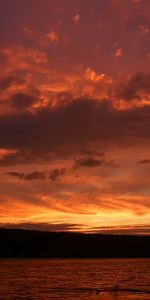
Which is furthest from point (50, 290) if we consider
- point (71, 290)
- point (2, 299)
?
point (2, 299)

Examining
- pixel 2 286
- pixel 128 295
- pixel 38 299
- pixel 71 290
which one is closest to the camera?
pixel 38 299

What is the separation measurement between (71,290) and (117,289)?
301 inches

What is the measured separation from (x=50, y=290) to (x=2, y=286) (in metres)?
10.4

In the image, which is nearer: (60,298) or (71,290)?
(60,298)

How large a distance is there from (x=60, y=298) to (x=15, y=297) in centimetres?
579

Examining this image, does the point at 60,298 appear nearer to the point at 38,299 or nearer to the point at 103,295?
the point at 38,299

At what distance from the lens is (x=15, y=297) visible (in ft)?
205

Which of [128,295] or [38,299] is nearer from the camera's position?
[38,299]

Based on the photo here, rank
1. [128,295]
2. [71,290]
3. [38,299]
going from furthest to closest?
[71,290], [128,295], [38,299]

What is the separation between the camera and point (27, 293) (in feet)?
223

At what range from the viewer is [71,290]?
7306 centimetres

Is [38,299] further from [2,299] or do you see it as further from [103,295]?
[103,295]

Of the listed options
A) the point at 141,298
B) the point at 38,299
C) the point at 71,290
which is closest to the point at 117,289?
the point at 71,290

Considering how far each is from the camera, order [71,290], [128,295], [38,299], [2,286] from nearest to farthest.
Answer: [38,299]
[128,295]
[71,290]
[2,286]
